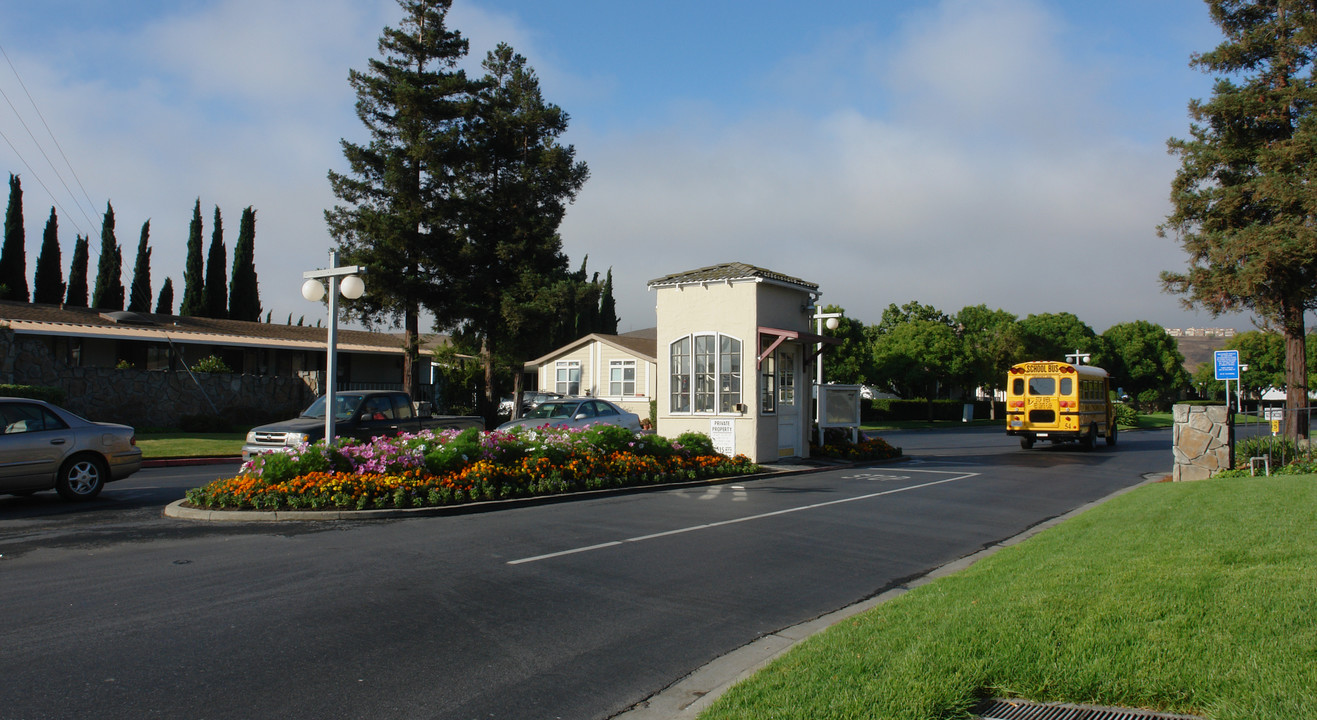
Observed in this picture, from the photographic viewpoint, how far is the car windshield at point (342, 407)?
16438mm

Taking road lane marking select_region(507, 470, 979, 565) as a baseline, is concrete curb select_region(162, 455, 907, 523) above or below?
above

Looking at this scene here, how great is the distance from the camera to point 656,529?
1077 cm

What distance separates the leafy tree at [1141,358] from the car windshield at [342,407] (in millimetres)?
83120

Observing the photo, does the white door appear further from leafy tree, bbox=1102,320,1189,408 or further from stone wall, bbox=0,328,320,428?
leafy tree, bbox=1102,320,1189,408

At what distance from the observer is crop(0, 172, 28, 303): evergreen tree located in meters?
46.7

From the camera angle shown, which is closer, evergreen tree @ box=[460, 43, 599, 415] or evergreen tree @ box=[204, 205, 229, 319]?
evergreen tree @ box=[460, 43, 599, 415]

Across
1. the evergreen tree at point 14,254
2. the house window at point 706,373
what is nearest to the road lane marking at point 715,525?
the house window at point 706,373

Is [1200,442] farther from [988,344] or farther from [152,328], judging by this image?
[988,344]

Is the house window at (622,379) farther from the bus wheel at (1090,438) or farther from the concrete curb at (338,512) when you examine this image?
the concrete curb at (338,512)

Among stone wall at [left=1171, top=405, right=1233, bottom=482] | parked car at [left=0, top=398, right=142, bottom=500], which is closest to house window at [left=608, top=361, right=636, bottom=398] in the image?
stone wall at [left=1171, top=405, right=1233, bottom=482]

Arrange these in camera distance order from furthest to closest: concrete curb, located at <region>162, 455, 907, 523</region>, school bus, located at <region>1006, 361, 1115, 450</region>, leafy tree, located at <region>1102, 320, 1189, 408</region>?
leafy tree, located at <region>1102, 320, 1189, 408</region> < school bus, located at <region>1006, 361, 1115, 450</region> < concrete curb, located at <region>162, 455, 907, 523</region>

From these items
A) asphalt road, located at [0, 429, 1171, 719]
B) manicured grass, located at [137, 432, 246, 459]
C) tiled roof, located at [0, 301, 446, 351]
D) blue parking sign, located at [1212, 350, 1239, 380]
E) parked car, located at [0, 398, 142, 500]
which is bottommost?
asphalt road, located at [0, 429, 1171, 719]

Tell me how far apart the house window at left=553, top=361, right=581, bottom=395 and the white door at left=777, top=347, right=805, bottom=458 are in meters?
21.2

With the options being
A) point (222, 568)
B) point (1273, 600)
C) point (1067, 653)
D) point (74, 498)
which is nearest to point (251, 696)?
point (222, 568)
